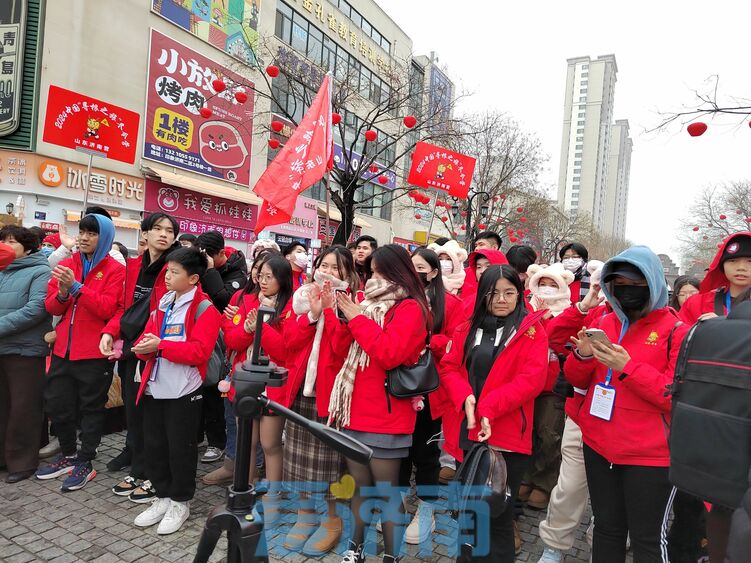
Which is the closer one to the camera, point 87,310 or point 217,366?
point 87,310

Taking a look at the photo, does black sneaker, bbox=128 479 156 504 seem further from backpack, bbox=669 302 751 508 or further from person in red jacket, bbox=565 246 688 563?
backpack, bbox=669 302 751 508

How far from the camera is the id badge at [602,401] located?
2398 millimetres

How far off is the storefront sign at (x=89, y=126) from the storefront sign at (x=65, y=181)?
7.25m

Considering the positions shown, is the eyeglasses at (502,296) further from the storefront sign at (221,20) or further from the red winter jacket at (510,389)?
the storefront sign at (221,20)

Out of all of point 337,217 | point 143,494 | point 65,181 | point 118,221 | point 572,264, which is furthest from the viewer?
point 337,217

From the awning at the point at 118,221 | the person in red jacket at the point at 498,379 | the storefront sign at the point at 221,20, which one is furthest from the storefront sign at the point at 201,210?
the person in red jacket at the point at 498,379

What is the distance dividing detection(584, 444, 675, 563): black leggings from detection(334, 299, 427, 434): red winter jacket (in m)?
1.03

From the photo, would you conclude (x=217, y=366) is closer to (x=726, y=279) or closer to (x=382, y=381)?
(x=382, y=381)

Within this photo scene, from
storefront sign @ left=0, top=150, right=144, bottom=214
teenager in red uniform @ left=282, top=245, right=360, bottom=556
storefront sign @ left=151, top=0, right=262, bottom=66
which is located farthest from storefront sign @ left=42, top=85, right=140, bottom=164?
storefront sign @ left=151, top=0, right=262, bottom=66

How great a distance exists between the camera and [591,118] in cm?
8762

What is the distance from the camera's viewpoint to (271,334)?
3291 millimetres

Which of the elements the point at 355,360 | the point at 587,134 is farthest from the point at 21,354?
the point at 587,134

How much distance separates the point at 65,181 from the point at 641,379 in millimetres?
15251

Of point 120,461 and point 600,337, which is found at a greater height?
point 600,337
